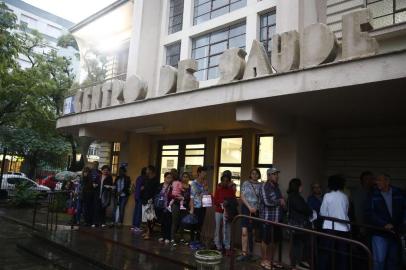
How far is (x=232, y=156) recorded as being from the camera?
32.5ft

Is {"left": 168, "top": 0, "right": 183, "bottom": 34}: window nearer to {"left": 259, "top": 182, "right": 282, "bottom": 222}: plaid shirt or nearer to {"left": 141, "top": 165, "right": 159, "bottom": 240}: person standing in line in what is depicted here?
{"left": 141, "top": 165, "right": 159, "bottom": 240}: person standing in line

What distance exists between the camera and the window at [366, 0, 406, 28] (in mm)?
7418

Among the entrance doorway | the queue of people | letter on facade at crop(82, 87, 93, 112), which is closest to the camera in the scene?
the queue of people

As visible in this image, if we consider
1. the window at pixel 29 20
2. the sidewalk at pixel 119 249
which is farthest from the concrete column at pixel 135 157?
the window at pixel 29 20

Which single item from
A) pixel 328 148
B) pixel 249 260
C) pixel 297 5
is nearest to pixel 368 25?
pixel 297 5

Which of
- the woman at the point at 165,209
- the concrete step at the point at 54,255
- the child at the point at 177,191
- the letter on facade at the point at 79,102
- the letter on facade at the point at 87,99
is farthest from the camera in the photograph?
the letter on facade at the point at 79,102

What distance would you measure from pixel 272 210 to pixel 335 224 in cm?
124

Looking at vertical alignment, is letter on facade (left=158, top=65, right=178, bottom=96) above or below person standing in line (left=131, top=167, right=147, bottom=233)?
above

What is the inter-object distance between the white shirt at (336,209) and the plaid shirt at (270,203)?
3.11 ft

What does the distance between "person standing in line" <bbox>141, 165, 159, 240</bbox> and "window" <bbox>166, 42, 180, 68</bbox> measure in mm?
4795

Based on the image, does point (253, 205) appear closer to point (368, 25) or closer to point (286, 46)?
point (286, 46)

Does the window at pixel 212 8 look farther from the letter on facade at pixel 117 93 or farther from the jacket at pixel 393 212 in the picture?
the jacket at pixel 393 212

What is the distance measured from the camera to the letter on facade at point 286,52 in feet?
20.5

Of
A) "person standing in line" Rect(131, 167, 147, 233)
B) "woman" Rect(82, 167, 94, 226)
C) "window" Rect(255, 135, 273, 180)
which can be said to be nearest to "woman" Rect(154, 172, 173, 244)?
"person standing in line" Rect(131, 167, 147, 233)
